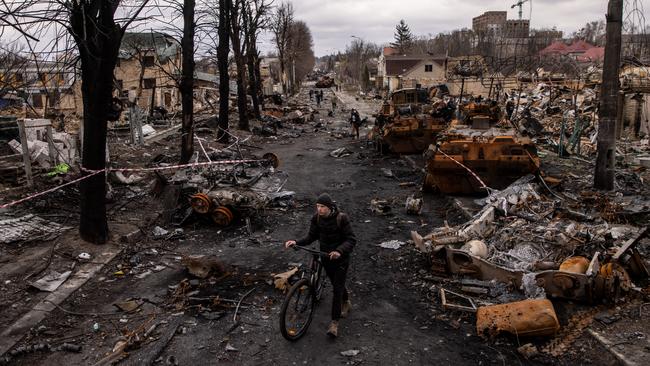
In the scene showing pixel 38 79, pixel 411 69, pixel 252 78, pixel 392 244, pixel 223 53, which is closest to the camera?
pixel 38 79

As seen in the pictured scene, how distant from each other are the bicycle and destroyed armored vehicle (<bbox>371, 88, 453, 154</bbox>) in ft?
40.3

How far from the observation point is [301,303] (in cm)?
A: 564

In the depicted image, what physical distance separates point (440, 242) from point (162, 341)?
4.04 metres

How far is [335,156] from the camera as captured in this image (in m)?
19.0

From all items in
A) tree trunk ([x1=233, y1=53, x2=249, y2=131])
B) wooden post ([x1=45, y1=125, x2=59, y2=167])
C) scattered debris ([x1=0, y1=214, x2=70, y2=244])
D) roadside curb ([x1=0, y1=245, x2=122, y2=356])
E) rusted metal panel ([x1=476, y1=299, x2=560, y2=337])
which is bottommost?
roadside curb ([x1=0, y1=245, x2=122, y2=356])

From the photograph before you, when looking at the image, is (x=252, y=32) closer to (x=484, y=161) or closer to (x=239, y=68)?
(x=239, y=68)

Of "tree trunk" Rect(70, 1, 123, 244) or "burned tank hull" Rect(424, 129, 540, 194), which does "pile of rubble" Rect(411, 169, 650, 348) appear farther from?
"tree trunk" Rect(70, 1, 123, 244)

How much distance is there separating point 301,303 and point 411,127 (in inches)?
506

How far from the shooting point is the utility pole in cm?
1036

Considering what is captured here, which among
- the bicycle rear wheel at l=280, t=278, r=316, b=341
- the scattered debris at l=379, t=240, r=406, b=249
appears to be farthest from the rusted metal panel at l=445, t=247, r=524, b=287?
the bicycle rear wheel at l=280, t=278, r=316, b=341

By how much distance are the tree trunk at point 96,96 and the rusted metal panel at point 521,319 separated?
6137 mm

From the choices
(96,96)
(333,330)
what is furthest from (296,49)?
(333,330)

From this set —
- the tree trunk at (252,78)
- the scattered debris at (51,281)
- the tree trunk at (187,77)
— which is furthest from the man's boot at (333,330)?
the tree trunk at (252,78)

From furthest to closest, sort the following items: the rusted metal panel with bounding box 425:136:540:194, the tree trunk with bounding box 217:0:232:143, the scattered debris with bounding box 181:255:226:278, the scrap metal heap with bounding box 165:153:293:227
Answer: the tree trunk with bounding box 217:0:232:143, the rusted metal panel with bounding box 425:136:540:194, the scrap metal heap with bounding box 165:153:293:227, the scattered debris with bounding box 181:255:226:278
